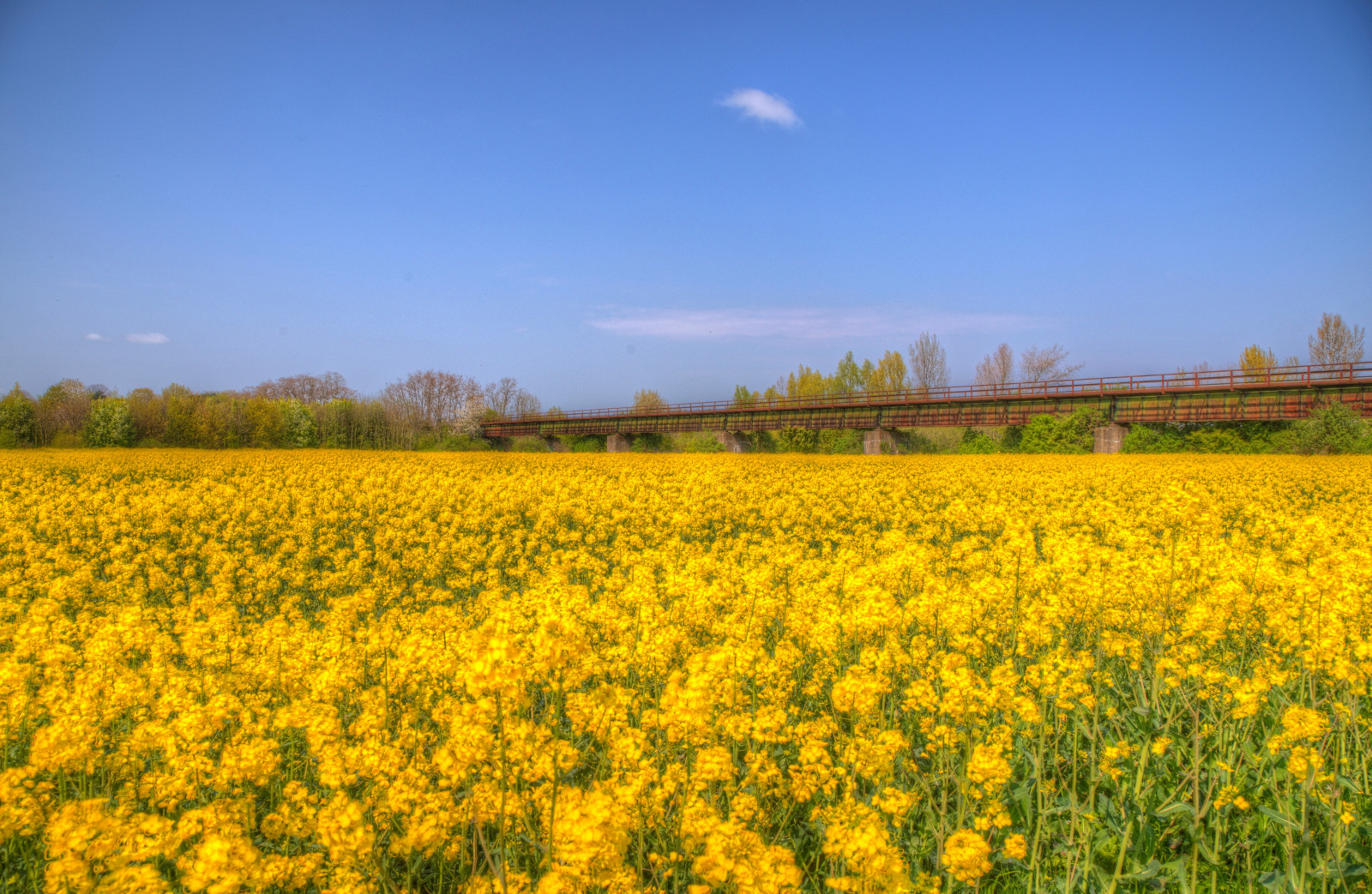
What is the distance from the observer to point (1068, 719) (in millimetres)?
4207

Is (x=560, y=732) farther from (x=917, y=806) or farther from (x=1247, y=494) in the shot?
(x=1247, y=494)

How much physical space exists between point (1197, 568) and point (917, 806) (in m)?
3.63

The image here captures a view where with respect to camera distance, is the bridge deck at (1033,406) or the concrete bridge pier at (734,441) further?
the concrete bridge pier at (734,441)

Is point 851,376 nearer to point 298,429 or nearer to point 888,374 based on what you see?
point 888,374

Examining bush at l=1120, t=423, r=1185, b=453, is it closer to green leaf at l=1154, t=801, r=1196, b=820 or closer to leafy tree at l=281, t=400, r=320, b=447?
green leaf at l=1154, t=801, r=1196, b=820

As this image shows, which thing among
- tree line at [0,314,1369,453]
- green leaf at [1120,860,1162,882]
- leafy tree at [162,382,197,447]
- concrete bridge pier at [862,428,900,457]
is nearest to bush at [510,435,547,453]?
tree line at [0,314,1369,453]

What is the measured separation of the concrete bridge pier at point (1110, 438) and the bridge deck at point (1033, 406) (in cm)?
70

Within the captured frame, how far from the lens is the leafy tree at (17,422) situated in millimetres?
48369

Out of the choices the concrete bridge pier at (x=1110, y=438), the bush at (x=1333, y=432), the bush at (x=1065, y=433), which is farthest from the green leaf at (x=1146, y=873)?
the concrete bridge pier at (x=1110, y=438)

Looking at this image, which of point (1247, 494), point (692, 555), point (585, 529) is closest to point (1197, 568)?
point (692, 555)

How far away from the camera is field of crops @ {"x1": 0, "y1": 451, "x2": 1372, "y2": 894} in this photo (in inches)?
91.4

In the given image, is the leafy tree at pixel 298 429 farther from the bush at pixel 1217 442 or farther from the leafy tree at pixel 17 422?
the bush at pixel 1217 442

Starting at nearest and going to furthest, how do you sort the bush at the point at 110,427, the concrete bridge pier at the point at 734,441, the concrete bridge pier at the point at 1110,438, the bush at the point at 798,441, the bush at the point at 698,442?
the concrete bridge pier at the point at 1110,438
the bush at the point at 110,427
the bush at the point at 798,441
the concrete bridge pier at the point at 734,441
the bush at the point at 698,442

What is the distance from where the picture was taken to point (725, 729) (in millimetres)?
3131
